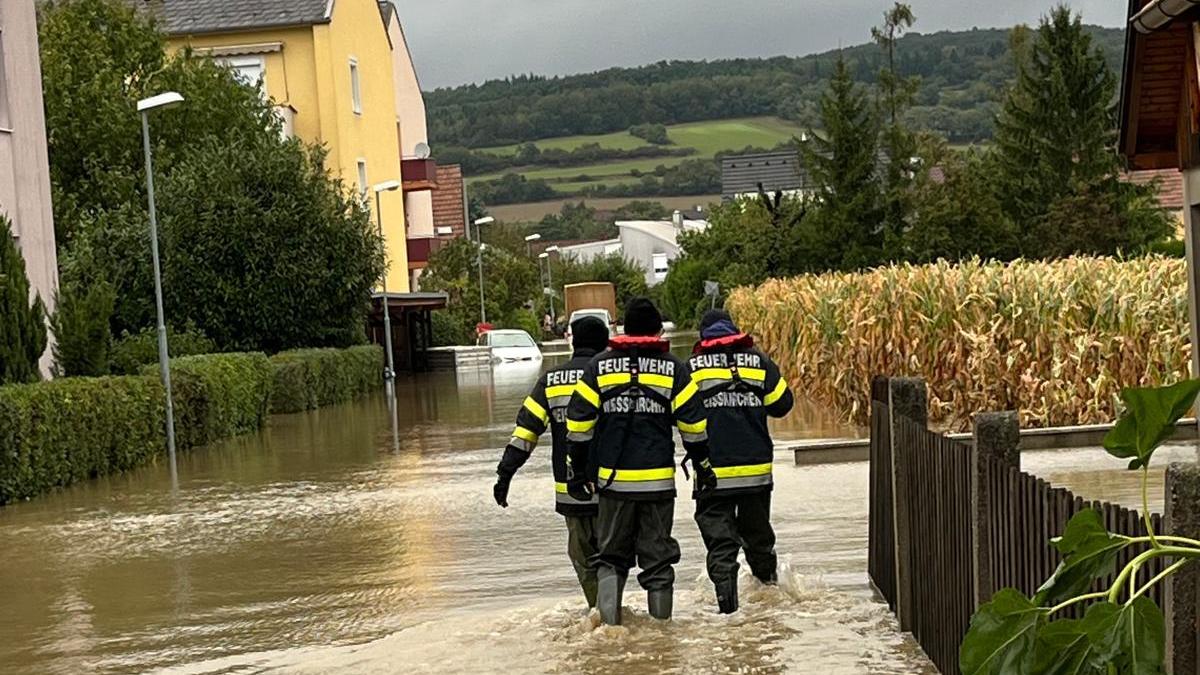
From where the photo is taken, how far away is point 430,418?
32875mm

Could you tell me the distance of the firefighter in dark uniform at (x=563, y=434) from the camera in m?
10.6

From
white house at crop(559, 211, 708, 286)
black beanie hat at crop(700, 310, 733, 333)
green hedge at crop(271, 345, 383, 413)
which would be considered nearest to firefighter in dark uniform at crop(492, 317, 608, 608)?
black beanie hat at crop(700, 310, 733, 333)

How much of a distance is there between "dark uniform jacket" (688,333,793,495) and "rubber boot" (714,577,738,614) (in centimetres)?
50

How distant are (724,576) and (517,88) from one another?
182620mm

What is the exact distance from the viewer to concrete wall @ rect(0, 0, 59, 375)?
2598 cm

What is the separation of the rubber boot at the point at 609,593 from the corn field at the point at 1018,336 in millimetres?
11810

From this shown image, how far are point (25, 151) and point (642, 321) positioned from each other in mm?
18399

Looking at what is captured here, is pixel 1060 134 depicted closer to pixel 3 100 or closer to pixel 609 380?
pixel 3 100

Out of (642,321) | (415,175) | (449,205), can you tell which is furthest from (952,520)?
(449,205)

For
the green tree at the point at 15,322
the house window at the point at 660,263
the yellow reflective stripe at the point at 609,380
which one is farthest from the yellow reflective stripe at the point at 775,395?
the house window at the point at 660,263

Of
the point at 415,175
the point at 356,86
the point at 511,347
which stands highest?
the point at 356,86

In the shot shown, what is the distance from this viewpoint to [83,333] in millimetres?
25188

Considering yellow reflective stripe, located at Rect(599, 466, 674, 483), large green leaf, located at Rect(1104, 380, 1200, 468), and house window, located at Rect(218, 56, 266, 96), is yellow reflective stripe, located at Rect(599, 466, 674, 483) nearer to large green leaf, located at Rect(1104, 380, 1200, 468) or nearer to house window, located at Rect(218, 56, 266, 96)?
large green leaf, located at Rect(1104, 380, 1200, 468)

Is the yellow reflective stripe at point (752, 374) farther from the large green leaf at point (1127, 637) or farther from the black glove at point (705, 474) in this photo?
the large green leaf at point (1127, 637)
